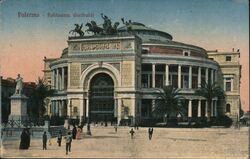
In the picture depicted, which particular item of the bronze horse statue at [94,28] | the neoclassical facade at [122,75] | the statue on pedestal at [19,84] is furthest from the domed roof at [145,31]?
the statue on pedestal at [19,84]

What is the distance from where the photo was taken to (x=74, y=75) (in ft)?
214

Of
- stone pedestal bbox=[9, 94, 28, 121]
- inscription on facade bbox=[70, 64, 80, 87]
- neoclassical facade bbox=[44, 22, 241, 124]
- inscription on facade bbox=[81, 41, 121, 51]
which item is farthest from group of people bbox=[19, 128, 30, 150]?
inscription on facade bbox=[70, 64, 80, 87]

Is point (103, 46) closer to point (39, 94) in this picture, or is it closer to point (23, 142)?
point (39, 94)

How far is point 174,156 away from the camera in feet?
87.0

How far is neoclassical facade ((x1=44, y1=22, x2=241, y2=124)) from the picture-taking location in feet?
204

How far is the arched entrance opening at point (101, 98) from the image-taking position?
64125 millimetres

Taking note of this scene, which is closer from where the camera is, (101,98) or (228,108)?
(101,98)

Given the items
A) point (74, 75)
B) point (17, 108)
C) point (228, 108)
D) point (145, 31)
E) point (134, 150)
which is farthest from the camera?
point (228, 108)

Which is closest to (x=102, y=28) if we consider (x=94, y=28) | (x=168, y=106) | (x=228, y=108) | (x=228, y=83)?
(x=94, y=28)

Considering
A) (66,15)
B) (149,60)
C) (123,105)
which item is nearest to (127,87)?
(123,105)

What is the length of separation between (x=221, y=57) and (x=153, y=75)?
16.8m

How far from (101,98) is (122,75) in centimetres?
453

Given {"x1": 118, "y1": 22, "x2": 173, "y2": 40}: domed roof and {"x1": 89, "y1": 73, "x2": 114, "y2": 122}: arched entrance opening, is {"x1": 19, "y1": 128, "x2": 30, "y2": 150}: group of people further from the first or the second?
{"x1": 118, "y1": 22, "x2": 173, "y2": 40}: domed roof

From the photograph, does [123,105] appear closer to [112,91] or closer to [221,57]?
[112,91]
